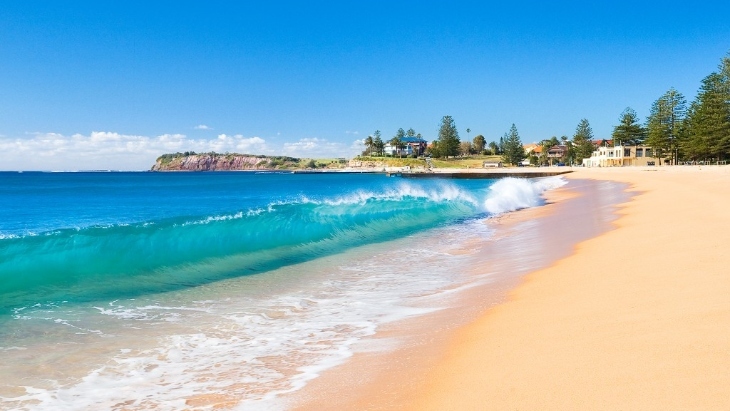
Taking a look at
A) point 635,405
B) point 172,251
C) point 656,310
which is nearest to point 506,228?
point 172,251

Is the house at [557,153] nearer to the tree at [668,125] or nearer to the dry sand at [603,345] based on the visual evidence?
the tree at [668,125]

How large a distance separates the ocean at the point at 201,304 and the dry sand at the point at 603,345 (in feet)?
4.90

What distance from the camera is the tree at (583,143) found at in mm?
135750

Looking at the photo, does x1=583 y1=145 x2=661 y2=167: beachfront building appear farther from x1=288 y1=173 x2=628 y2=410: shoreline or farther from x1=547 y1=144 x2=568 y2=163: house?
x1=288 y1=173 x2=628 y2=410: shoreline

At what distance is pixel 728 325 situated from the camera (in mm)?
4562

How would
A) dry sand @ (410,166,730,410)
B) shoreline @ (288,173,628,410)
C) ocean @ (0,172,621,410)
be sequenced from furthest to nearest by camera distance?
ocean @ (0,172,621,410)
shoreline @ (288,173,628,410)
dry sand @ (410,166,730,410)

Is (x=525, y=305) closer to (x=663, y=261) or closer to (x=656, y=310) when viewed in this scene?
(x=656, y=310)

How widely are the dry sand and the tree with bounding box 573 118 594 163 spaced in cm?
13995

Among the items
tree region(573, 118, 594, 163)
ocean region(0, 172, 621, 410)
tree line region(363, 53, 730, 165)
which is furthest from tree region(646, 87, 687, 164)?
ocean region(0, 172, 621, 410)

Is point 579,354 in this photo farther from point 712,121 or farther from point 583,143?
point 583,143

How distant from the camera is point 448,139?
15988 cm

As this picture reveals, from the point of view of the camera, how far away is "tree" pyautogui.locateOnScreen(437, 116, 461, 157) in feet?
524

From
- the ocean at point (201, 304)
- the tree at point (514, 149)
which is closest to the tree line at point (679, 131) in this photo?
the tree at point (514, 149)

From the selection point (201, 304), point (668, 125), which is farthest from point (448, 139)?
point (201, 304)
